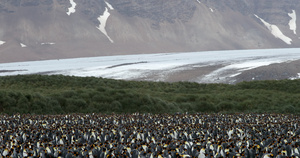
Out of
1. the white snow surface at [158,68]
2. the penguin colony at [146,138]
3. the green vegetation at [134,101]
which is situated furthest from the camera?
the white snow surface at [158,68]

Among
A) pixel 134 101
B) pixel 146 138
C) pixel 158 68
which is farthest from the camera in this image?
pixel 158 68

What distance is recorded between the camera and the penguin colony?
11.7 meters

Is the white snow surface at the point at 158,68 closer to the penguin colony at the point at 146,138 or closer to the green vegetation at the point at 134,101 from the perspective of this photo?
the green vegetation at the point at 134,101

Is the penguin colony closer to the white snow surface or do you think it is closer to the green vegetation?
the green vegetation

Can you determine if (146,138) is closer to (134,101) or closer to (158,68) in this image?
(134,101)

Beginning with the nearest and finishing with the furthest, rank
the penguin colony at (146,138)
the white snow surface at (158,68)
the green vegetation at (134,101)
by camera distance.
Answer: the penguin colony at (146,138) < the green vegetation at (134,101) < the white snow surface at (158,68)

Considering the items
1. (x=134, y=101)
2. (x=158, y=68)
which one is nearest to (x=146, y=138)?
(x=134, y=101)

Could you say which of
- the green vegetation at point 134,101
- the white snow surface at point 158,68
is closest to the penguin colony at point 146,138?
the green vegetation at point 134,101

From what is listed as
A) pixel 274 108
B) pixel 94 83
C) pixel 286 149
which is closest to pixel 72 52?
pixel 94 83

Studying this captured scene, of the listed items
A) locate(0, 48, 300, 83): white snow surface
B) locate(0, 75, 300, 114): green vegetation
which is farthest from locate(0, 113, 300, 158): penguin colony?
locate(0, 48, 300, 83): white snow surface

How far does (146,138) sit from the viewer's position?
14281mm

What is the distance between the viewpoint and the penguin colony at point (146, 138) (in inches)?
462

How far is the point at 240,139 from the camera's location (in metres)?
13.8

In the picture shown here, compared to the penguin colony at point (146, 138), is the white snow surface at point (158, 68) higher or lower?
lower
